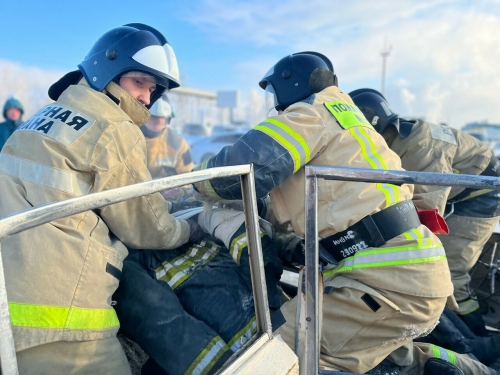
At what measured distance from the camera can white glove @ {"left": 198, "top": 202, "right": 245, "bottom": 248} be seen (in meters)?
2.19

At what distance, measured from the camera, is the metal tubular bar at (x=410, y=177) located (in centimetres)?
147

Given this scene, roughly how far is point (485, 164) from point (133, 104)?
9.15 feet

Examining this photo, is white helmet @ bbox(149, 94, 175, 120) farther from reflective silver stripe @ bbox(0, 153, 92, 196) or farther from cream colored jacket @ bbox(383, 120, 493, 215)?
reflective silver stripe @ bbox(0, 153, 92, 196)

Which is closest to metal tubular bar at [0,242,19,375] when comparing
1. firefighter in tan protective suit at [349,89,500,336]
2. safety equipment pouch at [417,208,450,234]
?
safety equipment pouch at [417,208,450,234]

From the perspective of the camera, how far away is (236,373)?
1.39m

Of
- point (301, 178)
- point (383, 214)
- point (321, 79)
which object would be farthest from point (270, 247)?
point (321, 79)

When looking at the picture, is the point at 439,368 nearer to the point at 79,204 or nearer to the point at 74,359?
the point at 74,359

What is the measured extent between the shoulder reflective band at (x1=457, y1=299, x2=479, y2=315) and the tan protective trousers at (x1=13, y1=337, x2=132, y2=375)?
254 centimetres

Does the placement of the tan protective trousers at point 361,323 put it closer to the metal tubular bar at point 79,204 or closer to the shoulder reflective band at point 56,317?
the shoulder reflective band at point 56,317

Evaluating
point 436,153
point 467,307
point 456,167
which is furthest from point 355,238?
point 456,167

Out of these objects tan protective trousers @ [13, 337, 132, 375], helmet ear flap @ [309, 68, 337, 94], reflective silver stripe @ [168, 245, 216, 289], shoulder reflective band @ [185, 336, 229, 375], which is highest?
helmet ear flap @ [309, 68, 337, 94]

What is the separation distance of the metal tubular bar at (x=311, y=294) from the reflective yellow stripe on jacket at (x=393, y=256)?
35 cm

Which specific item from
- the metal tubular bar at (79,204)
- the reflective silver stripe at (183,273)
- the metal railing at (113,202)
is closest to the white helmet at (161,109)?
the reflective silver stripe at (183,273)

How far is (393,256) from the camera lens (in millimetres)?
1896
